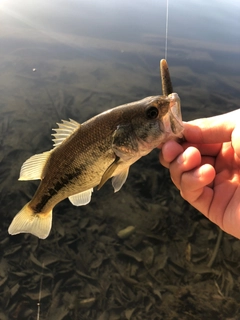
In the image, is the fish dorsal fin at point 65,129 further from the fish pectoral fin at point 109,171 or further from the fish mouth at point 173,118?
the fish mouth at point 173,118

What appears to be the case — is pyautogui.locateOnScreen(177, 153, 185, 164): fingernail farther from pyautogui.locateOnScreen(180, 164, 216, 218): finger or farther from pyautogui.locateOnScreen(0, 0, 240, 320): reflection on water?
pyautogui.locateOnScreen(0, 0, 240, 320): reflection on water

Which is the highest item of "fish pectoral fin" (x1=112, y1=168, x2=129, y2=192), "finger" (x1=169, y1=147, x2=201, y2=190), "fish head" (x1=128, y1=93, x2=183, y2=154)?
"fish head" (x1=128, y1=93, x2=183, y2=154)

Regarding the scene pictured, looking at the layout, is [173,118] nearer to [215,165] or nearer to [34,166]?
[215,165]

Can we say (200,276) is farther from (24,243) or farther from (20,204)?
(20,204)

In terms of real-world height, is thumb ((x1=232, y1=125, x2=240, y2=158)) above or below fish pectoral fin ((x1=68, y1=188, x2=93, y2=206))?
Result: above

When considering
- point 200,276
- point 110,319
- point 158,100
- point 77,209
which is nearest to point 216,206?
point 158,100

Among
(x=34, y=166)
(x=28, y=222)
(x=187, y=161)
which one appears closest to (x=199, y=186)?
(x=187, y=161)

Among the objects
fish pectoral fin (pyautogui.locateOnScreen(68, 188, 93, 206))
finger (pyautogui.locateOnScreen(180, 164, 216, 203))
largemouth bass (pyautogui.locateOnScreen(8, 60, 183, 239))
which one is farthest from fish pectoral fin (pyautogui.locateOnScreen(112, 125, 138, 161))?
fish pectoral fin (pyautogui.locateOnScreen(68, 188, 93, 206))
